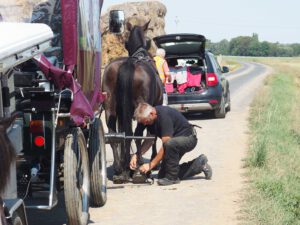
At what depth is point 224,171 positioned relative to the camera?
1084 cm

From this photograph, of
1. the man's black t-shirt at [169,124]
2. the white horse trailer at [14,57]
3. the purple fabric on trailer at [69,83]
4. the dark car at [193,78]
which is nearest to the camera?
the white horse trailer at [14,57]

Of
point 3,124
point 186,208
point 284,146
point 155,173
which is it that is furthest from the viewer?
point 284,146

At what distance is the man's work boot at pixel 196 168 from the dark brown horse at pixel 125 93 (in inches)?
29.9

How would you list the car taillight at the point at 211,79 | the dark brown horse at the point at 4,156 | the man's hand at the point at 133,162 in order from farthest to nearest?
1. the car taillight at the point at 211,79
2. the man's hand at the point at 133,162
3. the dark brown horse at the point at 4,156

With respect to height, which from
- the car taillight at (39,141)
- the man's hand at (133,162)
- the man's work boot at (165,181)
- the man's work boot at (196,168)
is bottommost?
the man's work boot at (165,181)

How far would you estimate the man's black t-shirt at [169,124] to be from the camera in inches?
376

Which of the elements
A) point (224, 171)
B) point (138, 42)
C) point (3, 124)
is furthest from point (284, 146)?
point (3, 124)

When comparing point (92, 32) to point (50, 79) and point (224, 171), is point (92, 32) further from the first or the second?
point (224, 171)

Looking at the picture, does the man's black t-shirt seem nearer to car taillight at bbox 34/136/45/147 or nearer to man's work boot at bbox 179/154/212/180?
man's work boot at bbox 179/154/212/180

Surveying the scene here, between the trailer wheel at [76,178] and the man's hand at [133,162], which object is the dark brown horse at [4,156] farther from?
the man's hand at [133,162]

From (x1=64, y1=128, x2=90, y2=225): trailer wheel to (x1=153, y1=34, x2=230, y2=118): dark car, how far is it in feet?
34.0

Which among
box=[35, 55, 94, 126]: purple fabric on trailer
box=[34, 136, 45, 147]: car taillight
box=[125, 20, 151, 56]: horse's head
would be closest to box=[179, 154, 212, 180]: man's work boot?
box=[125, 20, 151, 56]: horse's head

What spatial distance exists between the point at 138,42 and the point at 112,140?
2036 millimetres

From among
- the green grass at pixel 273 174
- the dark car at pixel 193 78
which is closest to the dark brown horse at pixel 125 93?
the green grass at pixel 273 174
